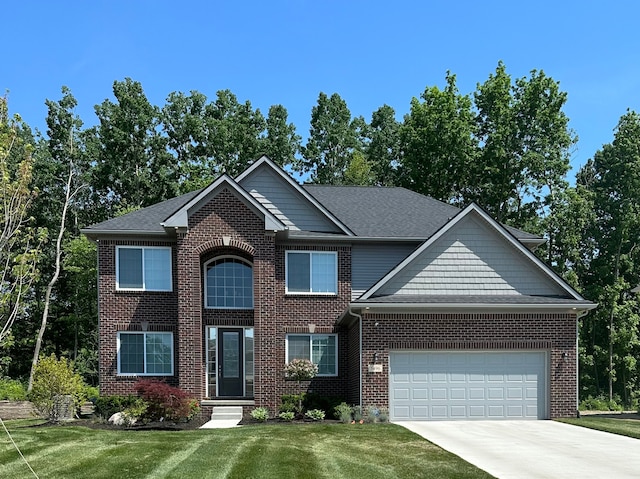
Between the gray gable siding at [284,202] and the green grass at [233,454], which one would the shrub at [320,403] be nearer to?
the green grass at [233,454]

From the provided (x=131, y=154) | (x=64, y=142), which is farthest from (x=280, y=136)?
(x=64, y=142)

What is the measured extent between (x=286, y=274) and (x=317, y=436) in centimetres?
739

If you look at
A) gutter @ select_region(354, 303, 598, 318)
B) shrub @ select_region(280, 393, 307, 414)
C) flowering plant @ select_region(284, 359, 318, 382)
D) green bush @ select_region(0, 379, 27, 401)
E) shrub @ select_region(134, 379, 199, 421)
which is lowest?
green bush @ select_region(0, 379, 27, 401)

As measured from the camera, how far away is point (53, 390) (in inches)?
696

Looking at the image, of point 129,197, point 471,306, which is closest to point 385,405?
point 471,306

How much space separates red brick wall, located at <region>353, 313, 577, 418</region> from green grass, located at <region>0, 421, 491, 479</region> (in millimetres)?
3174

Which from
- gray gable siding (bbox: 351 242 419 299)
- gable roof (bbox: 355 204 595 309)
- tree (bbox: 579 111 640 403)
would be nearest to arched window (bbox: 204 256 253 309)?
gray gable siding (bbox: 351 242 419 299)

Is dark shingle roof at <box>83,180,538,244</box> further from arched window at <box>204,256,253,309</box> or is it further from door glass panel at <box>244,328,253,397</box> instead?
door glass panel at <box>244,328,253,397</box>

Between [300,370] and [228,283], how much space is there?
13.2 ft

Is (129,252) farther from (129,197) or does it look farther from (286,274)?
(129,197)

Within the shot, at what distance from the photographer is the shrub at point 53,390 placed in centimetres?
1759

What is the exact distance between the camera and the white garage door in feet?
60.4

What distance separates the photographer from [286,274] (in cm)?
2114

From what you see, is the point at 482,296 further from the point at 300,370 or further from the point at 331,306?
the point at 300,370
